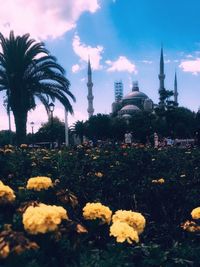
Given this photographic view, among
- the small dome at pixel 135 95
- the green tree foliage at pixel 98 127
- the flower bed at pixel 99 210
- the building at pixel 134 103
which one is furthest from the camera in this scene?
the small dome at pixel 135 95

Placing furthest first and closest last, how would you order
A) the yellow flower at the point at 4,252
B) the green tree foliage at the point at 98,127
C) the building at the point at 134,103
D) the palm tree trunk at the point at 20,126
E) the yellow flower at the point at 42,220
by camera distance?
the building at the point at 134,103
the green tree foliage at the point at 98,127
the palm tree trunk at the point at 20,126
the yellow flower at the point at 42,220
the yellow flower at the point at 4,252

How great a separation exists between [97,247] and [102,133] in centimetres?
5788

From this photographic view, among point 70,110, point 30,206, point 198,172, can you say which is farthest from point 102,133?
point 30,206

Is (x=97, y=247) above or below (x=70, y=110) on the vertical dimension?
below

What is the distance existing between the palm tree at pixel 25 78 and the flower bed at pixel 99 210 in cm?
642

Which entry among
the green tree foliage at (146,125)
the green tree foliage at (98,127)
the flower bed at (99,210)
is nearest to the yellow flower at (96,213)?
the flower bed at (99,210)

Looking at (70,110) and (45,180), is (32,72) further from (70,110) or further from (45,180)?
(45,180)

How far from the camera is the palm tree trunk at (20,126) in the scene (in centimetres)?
1334

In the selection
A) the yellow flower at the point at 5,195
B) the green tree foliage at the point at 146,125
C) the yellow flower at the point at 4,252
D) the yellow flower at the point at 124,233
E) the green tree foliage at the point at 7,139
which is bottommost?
the yellow flower at the point at 124,233

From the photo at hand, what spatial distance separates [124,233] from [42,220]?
2.22 feet

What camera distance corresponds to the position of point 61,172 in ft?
18.7

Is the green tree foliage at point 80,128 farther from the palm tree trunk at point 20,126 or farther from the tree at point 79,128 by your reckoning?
the palm tree trunk at point 20,126

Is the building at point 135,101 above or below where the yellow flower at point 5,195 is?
above

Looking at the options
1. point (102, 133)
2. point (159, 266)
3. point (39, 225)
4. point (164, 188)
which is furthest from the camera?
point (102, 133)
